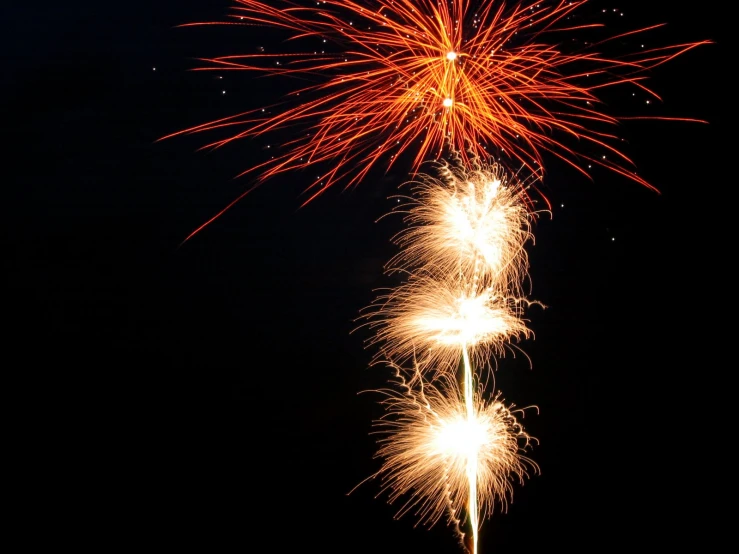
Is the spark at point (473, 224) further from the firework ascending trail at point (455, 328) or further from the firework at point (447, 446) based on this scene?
the firework at point (447, 446)

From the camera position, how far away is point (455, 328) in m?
3.08

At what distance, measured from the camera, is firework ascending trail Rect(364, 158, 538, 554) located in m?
3.01

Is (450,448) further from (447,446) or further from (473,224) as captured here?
(473,224)

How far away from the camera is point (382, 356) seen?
157 inches

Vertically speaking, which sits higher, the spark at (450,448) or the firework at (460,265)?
the firework at (460,265)

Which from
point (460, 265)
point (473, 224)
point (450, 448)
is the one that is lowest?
point (450, 448)

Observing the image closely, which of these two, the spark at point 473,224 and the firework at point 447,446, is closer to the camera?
the spark at point 473,224

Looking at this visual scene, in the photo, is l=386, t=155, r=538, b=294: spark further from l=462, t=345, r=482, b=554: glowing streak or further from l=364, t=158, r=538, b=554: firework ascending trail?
l=462, t=345, r=482, b=554: glowing streak

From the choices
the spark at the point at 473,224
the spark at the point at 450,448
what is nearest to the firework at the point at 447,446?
→ the spark at the point at 450,448

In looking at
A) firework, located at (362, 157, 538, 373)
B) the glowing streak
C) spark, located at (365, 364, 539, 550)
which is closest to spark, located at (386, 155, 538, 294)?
firework, located at (362, 157, 538, 373)

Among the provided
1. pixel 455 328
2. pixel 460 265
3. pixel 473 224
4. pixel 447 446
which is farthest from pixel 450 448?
pixel 473 224

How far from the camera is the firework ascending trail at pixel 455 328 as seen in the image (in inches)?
118

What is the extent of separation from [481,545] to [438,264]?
225 cm

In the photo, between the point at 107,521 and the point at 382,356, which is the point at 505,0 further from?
the point at 107,521
